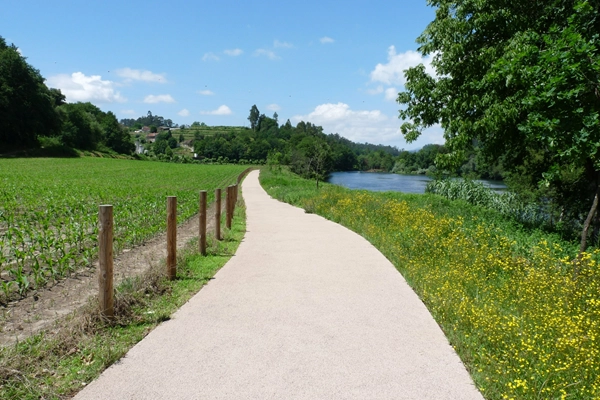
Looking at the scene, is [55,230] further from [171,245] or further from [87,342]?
[87,342]

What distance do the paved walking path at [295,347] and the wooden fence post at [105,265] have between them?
65 cm

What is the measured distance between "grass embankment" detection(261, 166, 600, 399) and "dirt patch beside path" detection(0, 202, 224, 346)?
433 cm

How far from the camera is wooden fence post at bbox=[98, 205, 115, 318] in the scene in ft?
15.6

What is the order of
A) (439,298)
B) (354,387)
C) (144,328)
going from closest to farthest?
(354,387) < (144,328) < (439,298)

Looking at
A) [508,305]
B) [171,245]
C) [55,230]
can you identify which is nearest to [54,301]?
A: [171,245]

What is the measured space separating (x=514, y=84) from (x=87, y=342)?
38.1 ft

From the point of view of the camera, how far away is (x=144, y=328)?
478cm

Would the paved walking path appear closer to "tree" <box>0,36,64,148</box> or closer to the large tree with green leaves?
the large tree with green leaves

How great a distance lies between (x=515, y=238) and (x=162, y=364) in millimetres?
8347

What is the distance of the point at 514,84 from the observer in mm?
11461

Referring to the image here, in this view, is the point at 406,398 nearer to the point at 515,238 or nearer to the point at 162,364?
the point at 162,364

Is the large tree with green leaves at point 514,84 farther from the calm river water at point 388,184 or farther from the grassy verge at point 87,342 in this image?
the calm river water at point 388,184

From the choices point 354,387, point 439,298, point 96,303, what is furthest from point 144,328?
point 439,298

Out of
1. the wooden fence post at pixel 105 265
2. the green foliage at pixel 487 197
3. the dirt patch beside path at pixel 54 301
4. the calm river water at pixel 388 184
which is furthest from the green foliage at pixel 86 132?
the wooden fence post at pixel 105 265
